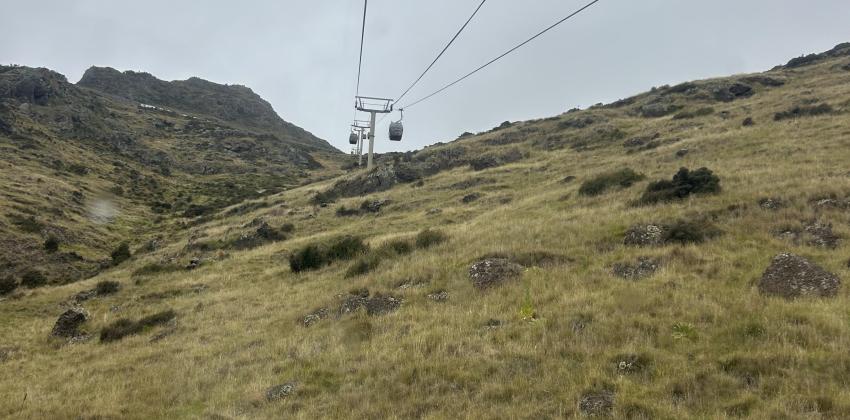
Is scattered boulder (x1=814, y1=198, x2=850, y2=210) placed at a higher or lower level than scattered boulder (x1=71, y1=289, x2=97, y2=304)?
higher

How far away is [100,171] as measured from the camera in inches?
2970

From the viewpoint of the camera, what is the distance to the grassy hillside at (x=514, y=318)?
765 centimetres

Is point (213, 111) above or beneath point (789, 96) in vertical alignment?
above

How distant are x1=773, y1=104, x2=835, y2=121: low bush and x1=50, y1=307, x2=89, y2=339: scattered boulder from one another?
43.1m

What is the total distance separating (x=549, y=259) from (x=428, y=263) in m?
4.32

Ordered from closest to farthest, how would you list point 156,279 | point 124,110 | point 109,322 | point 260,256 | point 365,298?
point 365,298 → point 109,322 → point 156,279 → point 260,256 → point 124,110

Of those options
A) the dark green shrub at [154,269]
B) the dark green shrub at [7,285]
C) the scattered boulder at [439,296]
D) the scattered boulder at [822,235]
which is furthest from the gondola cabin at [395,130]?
the scattered boulder at [822,235]

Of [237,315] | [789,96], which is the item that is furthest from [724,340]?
[789,96]

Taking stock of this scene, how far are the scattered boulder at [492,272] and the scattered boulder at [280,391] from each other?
241 inches

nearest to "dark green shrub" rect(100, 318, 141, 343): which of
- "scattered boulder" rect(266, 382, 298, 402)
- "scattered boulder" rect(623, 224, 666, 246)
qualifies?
"scattered boulder" rect(266, 382, 298, 402)

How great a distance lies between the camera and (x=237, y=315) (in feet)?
54.5

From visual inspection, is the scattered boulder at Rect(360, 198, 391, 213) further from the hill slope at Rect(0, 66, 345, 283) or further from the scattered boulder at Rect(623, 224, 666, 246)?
the scattered boulder at Rect(623, 224, 666, 246)

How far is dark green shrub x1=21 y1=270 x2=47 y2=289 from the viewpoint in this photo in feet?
86.0

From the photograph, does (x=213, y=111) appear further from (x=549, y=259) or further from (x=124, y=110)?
(x=549, y=259)
